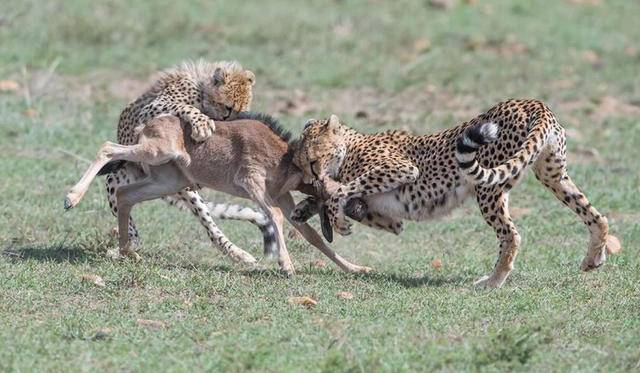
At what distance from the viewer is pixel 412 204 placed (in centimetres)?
874

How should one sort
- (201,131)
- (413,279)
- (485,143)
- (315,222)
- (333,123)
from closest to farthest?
(485,143) → (413,279) → (201,131) → (333,123) → (315,222)

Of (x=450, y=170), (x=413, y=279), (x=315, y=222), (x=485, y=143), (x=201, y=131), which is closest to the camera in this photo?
(x=485, y=143)

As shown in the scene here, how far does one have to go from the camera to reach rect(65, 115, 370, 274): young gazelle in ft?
28.1

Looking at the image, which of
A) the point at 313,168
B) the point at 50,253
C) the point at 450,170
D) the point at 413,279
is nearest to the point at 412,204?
the point at 450,170

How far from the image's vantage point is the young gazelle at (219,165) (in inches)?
337

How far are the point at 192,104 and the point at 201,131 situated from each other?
706mm

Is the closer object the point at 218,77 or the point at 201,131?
the point at 201,131

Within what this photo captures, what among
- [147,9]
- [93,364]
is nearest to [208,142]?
[93,364]

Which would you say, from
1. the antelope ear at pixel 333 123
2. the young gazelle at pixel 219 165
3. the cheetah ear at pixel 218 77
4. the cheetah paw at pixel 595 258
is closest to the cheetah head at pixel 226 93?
the cheetah ear at pixel 218 77

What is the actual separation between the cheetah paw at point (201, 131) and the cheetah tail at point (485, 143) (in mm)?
1792

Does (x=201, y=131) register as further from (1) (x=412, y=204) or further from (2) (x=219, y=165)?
(1) (x=412, y=204)

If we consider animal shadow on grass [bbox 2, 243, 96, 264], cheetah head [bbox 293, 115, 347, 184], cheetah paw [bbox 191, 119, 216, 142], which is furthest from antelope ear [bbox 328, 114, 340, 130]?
animal shadow on grass [bbox 2, 243, 96, 264]

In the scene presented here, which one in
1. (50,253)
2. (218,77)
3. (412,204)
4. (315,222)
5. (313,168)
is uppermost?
(218,77)

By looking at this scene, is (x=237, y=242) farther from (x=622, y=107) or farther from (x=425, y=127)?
(x=622, y=107)
